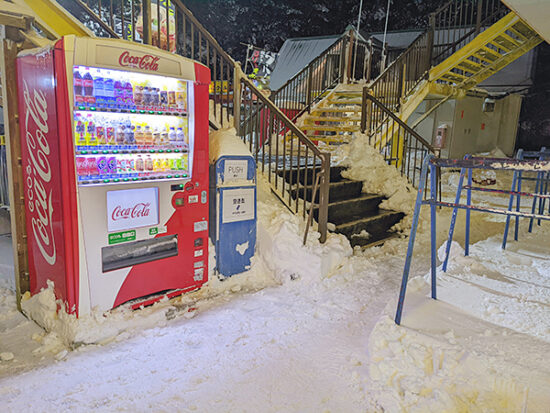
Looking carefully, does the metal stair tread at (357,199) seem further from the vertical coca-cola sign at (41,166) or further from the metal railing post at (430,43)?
the metal railing post at (430,43)

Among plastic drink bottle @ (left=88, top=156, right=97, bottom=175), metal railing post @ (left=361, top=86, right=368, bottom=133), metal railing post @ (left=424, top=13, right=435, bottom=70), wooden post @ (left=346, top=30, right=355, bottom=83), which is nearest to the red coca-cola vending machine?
plastic drink bottle @ (left=88, top=156, right=97, bottom=175)

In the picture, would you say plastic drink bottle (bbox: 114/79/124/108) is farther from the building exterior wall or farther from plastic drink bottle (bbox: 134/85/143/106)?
the building exterior wall

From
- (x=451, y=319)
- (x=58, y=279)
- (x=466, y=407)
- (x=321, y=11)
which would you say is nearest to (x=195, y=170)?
(x=58, y=279)

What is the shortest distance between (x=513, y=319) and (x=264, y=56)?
58.5 ft

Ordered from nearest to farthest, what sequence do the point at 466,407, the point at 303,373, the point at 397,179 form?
the point at 466,407 → the point at 303,373 → the point at 397,179

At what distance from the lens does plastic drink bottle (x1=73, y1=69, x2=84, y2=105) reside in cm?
324

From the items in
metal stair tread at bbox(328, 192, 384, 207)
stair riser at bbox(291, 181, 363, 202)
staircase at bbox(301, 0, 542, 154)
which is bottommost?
metal stair tread at bbox(328, 192, 384, 207)

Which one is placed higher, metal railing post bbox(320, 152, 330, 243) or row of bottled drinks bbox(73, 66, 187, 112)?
row of bottled drinks bbox(73, 66, 187, 112)

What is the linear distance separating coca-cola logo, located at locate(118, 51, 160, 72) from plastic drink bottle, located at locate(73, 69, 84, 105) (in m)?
0.39

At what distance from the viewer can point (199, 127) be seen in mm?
4156

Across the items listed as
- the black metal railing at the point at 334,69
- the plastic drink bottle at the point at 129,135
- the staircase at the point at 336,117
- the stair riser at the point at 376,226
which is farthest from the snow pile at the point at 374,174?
the plastic drink bottle at the point at 129,135

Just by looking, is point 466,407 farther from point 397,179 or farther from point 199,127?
point 397,179

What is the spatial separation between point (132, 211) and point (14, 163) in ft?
4.27

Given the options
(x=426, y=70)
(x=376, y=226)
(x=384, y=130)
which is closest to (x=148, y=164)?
(x=376, y=226)
